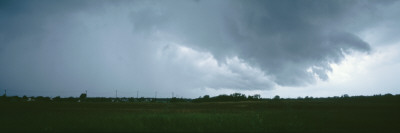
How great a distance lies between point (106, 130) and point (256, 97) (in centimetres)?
9829

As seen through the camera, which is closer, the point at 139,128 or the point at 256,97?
the point at 139,128

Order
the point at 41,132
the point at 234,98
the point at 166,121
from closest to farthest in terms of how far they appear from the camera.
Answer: the point at 41,132 → the point at 166,121 → the point at 234,98

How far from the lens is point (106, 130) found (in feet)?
59.5

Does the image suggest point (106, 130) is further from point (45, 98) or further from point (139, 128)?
point (45, 98)

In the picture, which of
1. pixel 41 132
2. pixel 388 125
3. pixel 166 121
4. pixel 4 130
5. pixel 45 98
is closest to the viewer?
pixel 41 132

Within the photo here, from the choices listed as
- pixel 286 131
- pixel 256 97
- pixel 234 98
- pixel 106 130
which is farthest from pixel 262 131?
pixel 256 97

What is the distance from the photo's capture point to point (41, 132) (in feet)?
56.0

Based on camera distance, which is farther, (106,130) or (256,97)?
(256,97)

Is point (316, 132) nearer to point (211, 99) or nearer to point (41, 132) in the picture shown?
point (41, 132)

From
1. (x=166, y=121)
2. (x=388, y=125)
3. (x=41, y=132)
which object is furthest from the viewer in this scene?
(x=166, y=121)

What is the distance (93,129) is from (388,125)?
25.5 m

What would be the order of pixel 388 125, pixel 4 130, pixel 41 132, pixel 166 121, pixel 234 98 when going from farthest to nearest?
pixel 234 98
pixel 166 121
pixel 388 125
pixel 4 130
pixel 41 132

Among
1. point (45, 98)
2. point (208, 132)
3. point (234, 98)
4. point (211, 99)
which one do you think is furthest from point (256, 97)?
point (208, 132)

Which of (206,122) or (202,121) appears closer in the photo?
(206,122)
